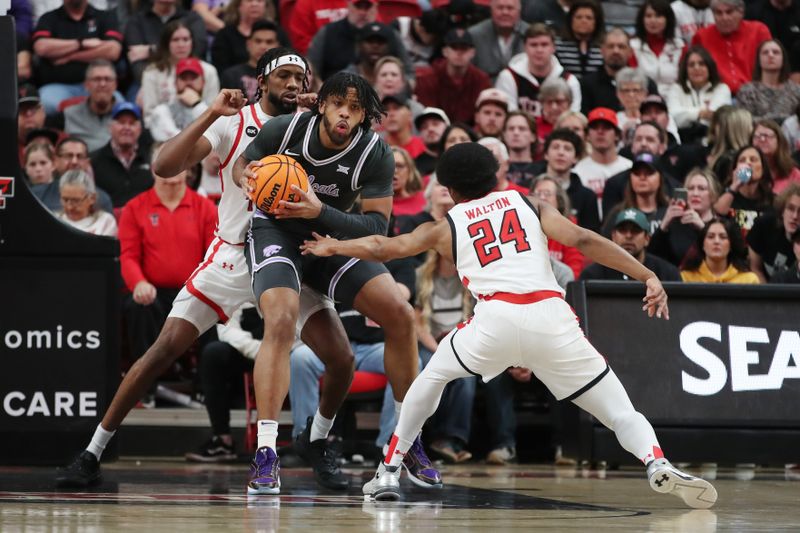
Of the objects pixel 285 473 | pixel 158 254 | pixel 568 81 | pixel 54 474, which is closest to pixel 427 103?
pixel 568 81

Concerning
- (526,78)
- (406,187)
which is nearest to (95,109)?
(406,187)

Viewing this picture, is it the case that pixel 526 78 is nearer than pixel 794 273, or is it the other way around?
pixel 794 273

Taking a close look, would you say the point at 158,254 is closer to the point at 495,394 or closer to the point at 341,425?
the point at 341,425

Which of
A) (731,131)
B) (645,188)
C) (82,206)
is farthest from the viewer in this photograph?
(731,131)

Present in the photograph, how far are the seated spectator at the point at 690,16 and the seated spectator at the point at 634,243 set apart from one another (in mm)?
6174

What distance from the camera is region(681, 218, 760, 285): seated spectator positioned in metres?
11.3

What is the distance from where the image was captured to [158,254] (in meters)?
11.4

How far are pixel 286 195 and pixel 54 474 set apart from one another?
284 cm

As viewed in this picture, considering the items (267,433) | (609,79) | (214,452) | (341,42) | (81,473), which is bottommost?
(214,452)

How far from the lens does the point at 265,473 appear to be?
7.14 m

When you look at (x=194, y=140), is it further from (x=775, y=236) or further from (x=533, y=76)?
(x=533, y=76)

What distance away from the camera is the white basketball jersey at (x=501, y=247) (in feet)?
23.1

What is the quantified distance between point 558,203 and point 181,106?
14.2 feet

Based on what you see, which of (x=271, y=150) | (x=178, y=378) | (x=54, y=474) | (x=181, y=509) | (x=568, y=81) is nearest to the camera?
(x=181, y=509)
